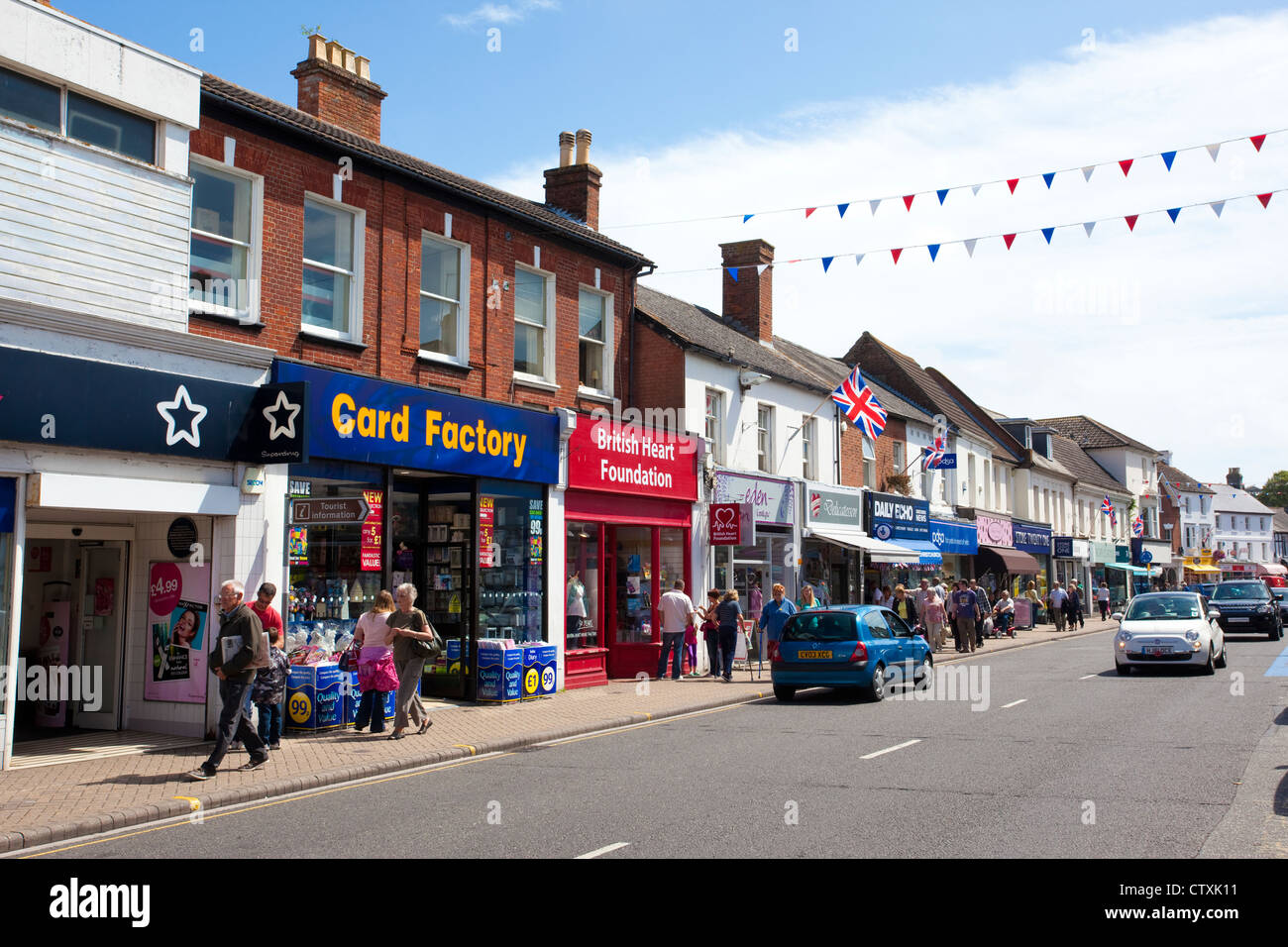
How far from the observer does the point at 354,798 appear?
363 inches

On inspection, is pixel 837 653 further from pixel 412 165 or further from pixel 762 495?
pixel 412 165

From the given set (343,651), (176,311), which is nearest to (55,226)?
(176,311)

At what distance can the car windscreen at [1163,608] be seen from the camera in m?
20.0

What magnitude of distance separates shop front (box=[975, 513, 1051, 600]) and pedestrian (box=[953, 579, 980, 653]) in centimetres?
1217

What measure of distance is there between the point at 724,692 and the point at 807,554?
1075cm

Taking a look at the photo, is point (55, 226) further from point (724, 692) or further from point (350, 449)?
point (724, 692)

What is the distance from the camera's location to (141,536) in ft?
42.4

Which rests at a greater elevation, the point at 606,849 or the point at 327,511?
the point at 327,511

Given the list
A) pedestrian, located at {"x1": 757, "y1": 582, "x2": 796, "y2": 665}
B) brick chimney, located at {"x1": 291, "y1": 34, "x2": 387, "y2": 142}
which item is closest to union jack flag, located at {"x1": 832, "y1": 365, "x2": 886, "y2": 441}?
pedestrian, located at {"x1": 757, "y1": 582, "x2": 796, "y2": 665}

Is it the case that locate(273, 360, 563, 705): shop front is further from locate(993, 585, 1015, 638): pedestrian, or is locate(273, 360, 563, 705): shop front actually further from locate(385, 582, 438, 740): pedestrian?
locate(993, 585, 1015, 638): pedestrian

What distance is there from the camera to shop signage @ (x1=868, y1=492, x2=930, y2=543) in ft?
101

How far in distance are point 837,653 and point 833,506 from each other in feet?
41.5

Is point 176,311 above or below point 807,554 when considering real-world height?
above

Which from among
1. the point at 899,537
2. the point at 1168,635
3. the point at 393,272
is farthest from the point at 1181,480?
the point at 393,272
